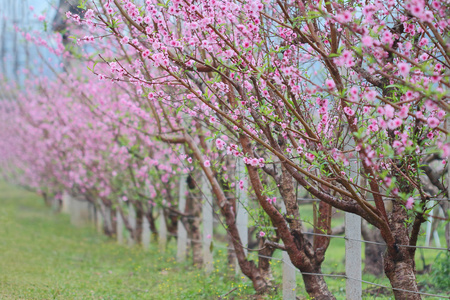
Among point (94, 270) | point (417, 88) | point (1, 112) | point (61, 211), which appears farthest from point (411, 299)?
point (1, 112)

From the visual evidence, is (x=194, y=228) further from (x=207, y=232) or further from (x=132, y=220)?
(x=132, y=220)

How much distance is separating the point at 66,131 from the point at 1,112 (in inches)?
505

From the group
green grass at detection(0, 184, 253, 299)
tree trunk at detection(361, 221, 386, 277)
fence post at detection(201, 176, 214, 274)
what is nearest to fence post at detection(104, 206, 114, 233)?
green grass at detection(0, 184, 253, 299)

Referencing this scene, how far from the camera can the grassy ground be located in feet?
20.4

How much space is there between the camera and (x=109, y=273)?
8.28 metres

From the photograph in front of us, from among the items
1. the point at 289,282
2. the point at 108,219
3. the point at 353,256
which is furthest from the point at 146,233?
the point at 353,256

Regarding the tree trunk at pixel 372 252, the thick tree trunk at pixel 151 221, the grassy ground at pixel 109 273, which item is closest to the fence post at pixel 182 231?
the grassy ground at pixel 109 273

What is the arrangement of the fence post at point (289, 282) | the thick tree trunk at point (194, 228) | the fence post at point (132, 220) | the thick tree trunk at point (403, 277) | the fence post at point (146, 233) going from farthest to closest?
the fence post at point (132, 220)
the fence post at point (146, 233)
the thick tree trunk at point (194, 228)
the fence post at point (289, 282)
the thick tree trunk at point (403, 277)

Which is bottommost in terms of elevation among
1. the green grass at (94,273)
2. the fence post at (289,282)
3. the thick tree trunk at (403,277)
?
the green grass at (94,273)

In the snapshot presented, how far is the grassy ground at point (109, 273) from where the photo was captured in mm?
6208

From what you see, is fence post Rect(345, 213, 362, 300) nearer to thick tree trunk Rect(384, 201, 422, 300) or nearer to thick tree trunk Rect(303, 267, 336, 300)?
thick tree trunk Rect(303, 267, 336, 300)

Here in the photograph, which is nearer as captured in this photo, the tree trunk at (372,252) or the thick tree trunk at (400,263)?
the thick tree trunk at (400,263)

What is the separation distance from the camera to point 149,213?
35.1ft

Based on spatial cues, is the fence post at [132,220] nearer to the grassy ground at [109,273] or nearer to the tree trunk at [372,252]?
the grassy ground at [109,273]
